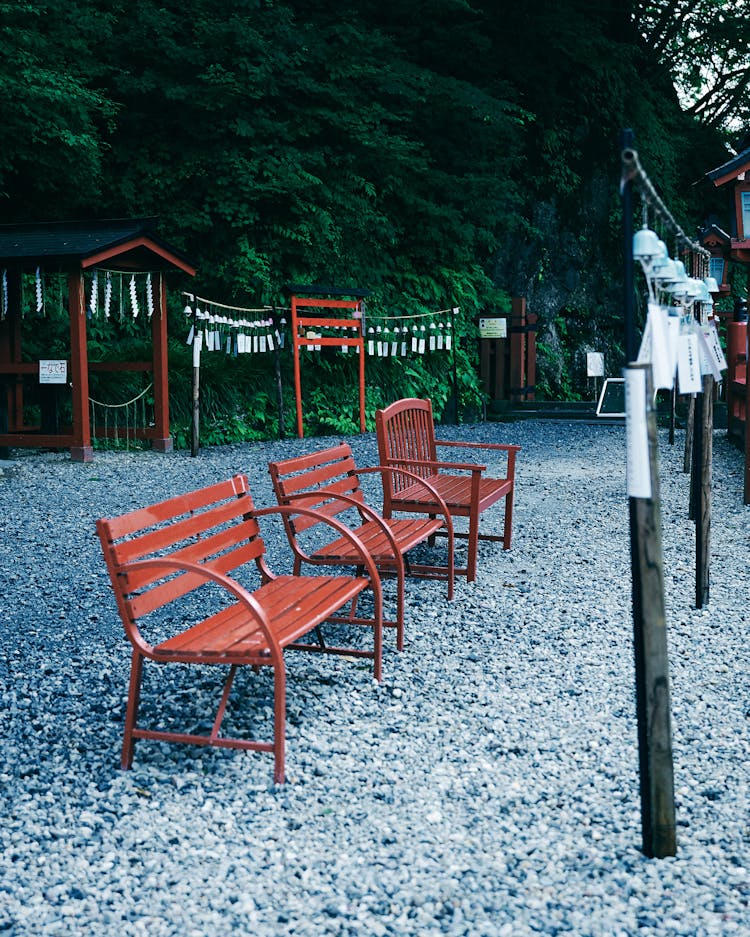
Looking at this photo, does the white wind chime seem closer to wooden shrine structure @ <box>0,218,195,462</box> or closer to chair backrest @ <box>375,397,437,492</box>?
chair backrest @ <box>375,397,437,492</box>

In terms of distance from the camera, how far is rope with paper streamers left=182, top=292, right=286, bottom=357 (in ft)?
42.3

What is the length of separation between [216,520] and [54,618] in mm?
1755

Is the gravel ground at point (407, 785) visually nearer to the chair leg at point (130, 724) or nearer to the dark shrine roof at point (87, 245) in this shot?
the chair leg at point (130, 724)

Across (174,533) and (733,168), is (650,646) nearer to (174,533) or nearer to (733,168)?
(174,533)

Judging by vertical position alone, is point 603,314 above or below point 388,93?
below

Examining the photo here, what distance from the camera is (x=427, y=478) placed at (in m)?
6.94

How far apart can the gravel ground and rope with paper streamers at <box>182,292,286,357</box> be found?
24.4ft

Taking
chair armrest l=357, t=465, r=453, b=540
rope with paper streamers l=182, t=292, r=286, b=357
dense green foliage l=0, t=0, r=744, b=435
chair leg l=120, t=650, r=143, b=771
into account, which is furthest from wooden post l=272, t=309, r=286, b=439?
chair leg l=120, t=650, r=143, b=771

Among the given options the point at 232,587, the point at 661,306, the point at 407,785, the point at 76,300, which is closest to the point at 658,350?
the point at 661,306

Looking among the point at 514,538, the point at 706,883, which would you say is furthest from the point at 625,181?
the point at 514,538

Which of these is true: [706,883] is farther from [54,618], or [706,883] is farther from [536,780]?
[54,618]

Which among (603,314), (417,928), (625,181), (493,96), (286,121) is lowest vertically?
(417,928)

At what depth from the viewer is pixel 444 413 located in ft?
59.0

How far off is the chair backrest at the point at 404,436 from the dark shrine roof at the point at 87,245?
19.1 ft
